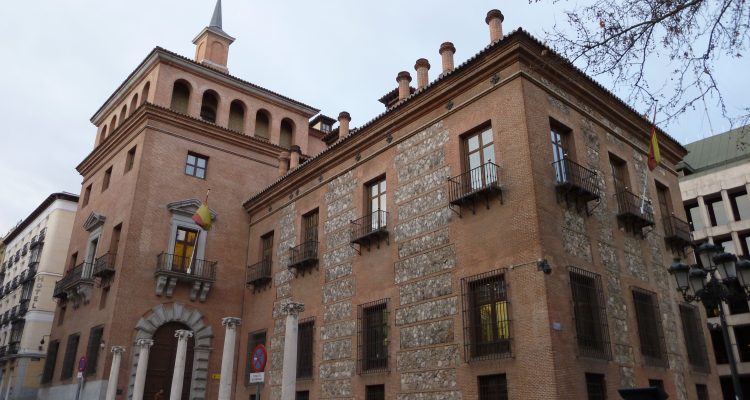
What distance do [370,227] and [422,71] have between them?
5.14 m

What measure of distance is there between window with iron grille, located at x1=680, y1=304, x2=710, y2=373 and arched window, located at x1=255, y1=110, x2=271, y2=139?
18390 millimetres

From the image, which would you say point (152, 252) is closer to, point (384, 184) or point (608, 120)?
point (384, 184)

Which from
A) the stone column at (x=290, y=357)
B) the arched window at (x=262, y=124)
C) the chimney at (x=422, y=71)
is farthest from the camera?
the arched window at (x=262, y=124)

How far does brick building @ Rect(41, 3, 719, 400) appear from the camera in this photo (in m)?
13.5

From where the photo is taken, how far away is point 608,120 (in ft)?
56.4

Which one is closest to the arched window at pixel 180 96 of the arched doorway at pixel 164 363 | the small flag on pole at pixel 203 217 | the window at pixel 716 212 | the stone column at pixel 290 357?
the small flag on pole at pixel 203 217

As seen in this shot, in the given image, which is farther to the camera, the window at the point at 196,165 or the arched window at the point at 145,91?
the arched window at the point at 145,91

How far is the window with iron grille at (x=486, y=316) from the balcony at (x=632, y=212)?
452 centimetres

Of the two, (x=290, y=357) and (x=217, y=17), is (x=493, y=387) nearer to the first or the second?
(x=290, y=357)

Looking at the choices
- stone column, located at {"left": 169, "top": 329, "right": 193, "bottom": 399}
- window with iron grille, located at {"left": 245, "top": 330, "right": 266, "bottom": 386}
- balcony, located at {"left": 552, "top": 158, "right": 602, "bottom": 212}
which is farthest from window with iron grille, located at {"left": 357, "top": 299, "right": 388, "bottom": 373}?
stone column, located at {"left": 169, "top": 329, "right": 193, "bottom": 399}

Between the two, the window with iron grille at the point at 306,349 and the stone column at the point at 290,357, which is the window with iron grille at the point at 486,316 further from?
the window with iron grille at the point at 306,349

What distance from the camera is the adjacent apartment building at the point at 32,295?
3475 cm

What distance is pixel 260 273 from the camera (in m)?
22.7

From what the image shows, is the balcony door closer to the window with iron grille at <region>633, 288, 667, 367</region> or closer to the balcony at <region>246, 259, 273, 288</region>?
the window with iron grille at <region>633, 288, 667, 367</region>
